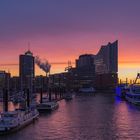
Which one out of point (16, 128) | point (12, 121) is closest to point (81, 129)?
point (16, 128)

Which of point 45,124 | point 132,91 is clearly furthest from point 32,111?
point 132,91

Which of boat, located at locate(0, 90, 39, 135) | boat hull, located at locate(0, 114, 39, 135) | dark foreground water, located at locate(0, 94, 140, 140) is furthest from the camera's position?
boat, located at locate(0, 90, 39, 135)

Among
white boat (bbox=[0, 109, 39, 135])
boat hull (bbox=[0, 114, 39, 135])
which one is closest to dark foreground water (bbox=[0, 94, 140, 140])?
boat hull (bbox=[0, 114, 39, 135])

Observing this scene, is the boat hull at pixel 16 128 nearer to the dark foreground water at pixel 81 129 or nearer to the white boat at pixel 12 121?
the white boat at pixel 12 121

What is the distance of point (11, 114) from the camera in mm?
62719

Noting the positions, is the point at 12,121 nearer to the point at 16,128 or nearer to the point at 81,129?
the point at 16,128

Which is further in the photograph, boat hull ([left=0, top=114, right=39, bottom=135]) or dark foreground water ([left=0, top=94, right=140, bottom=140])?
boat hull ([left=0, top=114, right=39, bottom=135])

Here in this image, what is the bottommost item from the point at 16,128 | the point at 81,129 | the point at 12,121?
the point at 81,129

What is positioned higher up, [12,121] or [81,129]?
[12,121]

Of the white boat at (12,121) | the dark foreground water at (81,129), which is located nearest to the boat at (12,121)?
the white boat at (12,121)

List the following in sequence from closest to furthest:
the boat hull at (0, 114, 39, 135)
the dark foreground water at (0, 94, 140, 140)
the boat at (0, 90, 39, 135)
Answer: the dark foreground water at (0, 94, 140, 140) < the boat hull at (0, 114, 39, 135) < the boat at (0, 90, 39, 135)

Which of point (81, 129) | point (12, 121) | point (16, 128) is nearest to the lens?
point (12, 121)

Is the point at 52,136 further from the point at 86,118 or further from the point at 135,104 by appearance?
the point at 135,104

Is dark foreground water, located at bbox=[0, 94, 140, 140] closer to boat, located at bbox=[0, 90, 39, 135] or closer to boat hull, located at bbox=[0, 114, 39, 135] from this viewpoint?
boat hull, located at bbox=[0, 114, 39, 135]
